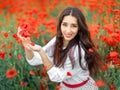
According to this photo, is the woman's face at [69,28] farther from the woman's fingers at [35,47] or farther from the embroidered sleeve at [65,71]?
the woman's fingers at [35,47]

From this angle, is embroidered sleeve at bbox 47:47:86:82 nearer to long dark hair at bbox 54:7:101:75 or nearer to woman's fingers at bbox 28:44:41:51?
long dark hair at bbox 54:7:101:75

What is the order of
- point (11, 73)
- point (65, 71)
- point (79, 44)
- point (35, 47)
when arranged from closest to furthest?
point (35, 47), point (65, 71), point (79, 44), point (11, 73)

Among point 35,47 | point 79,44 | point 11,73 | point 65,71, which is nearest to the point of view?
point 35,47

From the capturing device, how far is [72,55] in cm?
288

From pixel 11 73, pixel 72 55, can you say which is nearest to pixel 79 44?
pixel 72 55

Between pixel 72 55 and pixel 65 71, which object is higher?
pixel 72 55

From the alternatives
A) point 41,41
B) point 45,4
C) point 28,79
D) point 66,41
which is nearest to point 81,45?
point 66,41

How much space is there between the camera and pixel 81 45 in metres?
2.96

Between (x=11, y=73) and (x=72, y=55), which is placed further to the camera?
(x=11, y=73)

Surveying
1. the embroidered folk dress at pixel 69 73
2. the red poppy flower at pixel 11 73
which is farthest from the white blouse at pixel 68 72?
the red poppy flower at pixel 11 73

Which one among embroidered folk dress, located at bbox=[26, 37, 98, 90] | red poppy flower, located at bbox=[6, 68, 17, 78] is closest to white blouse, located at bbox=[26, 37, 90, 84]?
embroidered folk dress, located at bbox=[26, 37, 98, 90]

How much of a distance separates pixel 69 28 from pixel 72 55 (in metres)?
0.19

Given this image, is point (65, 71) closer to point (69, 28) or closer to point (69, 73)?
point (69, 73)

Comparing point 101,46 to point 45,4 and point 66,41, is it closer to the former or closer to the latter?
point 66,41
